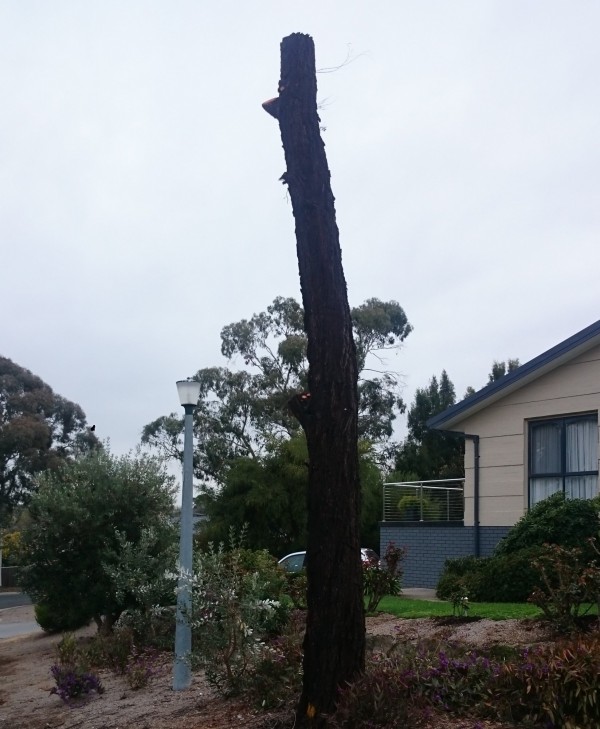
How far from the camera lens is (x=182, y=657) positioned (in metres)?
10.1

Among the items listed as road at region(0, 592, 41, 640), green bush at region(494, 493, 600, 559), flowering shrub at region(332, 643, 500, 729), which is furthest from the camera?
road at region(0, 592, 41, 640)

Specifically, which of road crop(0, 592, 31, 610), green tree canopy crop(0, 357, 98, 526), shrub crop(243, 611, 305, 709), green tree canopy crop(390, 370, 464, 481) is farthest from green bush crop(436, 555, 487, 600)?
green tree canopy crop(0, 357, 98, 526)

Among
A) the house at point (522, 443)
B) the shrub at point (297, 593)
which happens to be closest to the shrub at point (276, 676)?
the shrub at point (297, 593)

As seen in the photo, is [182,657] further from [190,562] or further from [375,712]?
[375,712]

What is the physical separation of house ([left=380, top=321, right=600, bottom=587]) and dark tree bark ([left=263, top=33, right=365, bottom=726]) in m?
9.23

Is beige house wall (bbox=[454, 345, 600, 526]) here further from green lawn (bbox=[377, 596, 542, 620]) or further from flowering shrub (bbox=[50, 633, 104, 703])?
flowering shrub (bbox=[50, 633, 104, 703])

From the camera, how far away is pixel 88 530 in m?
16.4

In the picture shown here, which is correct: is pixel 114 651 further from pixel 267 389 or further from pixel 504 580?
pixel 267 389

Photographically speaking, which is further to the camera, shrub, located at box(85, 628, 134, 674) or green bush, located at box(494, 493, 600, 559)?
green bush, located at box(494, 493, 600, 559)

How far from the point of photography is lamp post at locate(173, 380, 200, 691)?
10.3 metres

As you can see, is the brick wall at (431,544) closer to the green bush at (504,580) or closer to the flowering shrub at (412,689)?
the green bush at (504,580)

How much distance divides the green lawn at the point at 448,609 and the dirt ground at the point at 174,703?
1.18ft

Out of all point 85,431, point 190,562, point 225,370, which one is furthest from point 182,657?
point 85,431

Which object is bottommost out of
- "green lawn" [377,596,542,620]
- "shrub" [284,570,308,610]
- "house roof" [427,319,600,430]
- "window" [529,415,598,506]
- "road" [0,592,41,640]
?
"road" [0,592,41,640]
